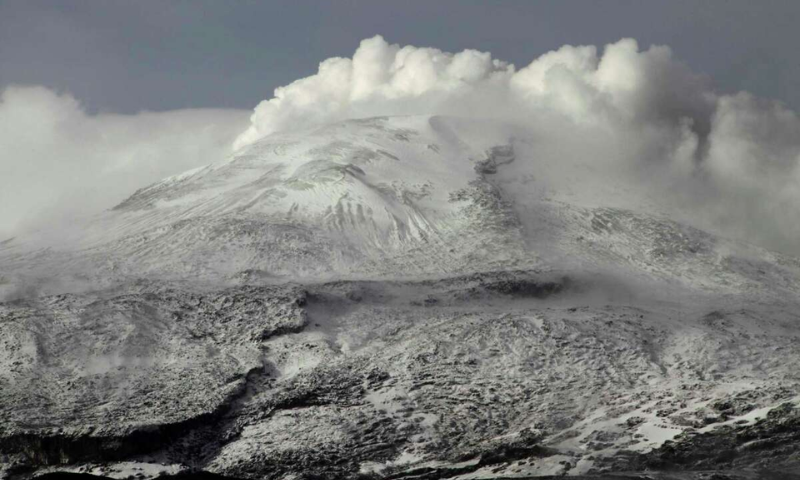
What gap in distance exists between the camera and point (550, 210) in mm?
101875

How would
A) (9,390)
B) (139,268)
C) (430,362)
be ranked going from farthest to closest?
(139,268)
(430,362)
(9,390)

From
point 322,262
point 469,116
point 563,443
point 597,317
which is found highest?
point 469,116

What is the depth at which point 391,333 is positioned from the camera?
6744 cm

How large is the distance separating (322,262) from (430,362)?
2417cm

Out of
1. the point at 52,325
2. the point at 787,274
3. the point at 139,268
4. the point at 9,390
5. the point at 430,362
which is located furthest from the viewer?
the point at 787,274

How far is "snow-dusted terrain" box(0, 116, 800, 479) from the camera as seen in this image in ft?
164

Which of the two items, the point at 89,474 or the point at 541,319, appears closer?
the point at 89,474

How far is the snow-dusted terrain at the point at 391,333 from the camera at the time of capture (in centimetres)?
4988

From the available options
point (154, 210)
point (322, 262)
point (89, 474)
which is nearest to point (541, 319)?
point (322, 262)

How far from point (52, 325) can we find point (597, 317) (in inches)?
1396

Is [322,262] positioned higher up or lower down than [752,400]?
higher up

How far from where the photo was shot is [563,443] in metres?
49.3

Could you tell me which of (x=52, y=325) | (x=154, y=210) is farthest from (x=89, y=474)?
(x=154, y=210)

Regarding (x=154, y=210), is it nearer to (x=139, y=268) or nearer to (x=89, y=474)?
(x=139, y=268)
